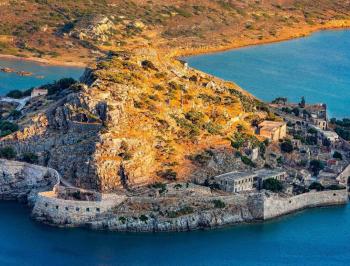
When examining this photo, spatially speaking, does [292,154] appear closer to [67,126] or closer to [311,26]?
[67,126]

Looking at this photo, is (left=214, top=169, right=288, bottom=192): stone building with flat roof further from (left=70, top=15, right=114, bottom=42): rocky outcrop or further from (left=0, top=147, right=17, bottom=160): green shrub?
(left=70, top=15, right=114, bottom=42): rocky outcrop

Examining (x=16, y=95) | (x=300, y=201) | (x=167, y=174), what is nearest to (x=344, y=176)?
(x=300, y=201)

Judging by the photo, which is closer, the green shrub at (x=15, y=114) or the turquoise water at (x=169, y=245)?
the turquoise water at (x=169, y=245)

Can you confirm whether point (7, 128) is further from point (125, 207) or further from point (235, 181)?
point (235, 181)

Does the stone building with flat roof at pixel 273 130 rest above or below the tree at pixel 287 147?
above

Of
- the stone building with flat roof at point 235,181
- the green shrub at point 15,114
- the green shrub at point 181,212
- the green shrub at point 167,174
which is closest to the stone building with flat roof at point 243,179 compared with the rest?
the stone building with flat roof at point 235,181

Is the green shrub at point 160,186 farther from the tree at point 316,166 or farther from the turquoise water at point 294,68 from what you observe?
the turquoise water at point 294,68

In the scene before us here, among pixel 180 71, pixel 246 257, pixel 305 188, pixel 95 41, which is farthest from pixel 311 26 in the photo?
pixel 246 257
